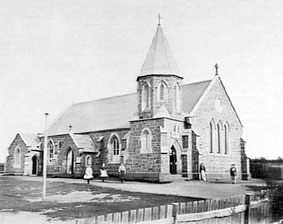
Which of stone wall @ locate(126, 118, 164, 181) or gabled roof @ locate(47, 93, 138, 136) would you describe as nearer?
gabled roof @ locate(47, 93, 138, 136)

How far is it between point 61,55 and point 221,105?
10.8 feet

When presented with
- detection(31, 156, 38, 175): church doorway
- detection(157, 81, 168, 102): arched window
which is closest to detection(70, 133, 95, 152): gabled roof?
detection(31, 156, 38, 175): church doorway

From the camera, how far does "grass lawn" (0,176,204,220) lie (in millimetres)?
2990

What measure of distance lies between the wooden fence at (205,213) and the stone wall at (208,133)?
0.70 m

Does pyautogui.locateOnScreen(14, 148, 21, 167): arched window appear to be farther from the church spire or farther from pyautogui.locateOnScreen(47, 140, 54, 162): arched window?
the church spire

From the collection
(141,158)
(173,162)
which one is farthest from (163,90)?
(141,158)

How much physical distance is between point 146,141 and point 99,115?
2.37ft

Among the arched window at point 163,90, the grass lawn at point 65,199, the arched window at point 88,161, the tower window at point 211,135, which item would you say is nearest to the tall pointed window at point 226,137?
the tower window at point 211,135

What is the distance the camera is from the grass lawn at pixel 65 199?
2.99m

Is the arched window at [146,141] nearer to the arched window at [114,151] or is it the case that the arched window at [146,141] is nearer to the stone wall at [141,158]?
the stone wall at [141,158]

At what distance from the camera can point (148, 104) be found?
217 inches

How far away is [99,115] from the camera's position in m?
4.06

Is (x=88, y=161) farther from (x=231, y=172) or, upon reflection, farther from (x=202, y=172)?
(x=231, y=172)

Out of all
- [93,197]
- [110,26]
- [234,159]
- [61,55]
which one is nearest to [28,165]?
[93,197]
